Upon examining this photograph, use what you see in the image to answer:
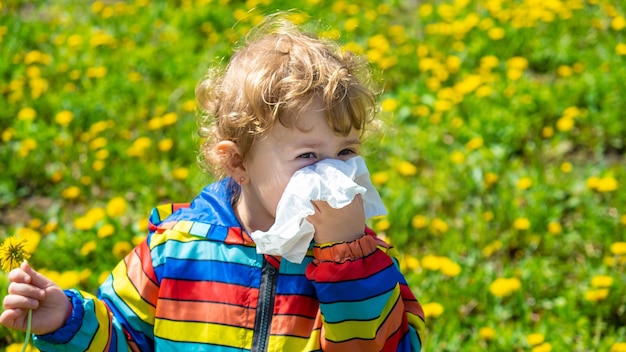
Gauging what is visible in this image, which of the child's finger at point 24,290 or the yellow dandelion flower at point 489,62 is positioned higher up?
the child's finger at point 24,290

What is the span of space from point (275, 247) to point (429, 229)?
56.3 inches

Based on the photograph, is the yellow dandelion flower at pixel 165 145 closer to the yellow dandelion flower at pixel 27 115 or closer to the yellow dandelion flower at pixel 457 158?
the yellow dandelion flower at pixel 27 115

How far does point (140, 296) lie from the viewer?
1.68 m

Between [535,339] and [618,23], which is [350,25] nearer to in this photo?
[618,23]

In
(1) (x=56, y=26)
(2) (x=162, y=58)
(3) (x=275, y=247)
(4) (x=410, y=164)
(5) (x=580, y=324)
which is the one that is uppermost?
(1) (x=56, y=26)

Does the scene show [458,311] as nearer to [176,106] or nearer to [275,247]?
[275,247]

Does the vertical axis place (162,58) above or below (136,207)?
above

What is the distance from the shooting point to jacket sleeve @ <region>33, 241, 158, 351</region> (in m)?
1.57

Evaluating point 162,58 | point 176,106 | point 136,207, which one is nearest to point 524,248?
point 136,207

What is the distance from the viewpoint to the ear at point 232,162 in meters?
1.69

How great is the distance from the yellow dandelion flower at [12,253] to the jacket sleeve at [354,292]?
0.52 meters

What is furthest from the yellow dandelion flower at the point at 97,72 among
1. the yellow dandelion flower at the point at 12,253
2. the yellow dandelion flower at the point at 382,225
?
the yellow dandelion flower at the point at 12,253

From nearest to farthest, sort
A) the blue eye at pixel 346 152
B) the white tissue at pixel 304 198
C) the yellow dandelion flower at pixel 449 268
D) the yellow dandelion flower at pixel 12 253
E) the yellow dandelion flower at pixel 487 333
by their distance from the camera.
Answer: the yellow dandelion flower at pixel 12 253
the white tissue at pixel 304 198
the blue eye at pixel 346 152
the yellow dandelion flower at pixel 487 333
the yellow dandelion flower at pixel 449 268

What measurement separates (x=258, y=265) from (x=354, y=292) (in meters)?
0.24
